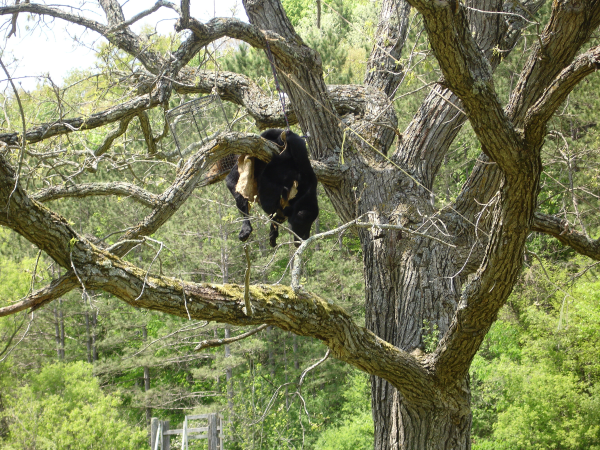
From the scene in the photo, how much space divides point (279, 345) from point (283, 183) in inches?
625

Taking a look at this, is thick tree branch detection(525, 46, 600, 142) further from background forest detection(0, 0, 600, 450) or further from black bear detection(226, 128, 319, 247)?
background forest detection(0, 0, 600, 450)

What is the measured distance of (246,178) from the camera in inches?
134

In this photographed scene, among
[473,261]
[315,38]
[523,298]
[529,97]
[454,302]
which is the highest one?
[315,38]

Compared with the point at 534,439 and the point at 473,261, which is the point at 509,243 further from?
the point at 534,439

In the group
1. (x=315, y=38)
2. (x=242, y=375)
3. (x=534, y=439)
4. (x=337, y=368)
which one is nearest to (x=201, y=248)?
(x=242, y=375)

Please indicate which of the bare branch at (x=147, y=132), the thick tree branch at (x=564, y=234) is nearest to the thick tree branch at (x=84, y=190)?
the bare branch at (x=147, y=132)

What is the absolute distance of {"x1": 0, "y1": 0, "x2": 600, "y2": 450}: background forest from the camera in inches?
423

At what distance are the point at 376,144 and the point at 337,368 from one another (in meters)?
13.8

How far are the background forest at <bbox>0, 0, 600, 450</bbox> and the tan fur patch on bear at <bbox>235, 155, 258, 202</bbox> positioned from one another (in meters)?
4.83

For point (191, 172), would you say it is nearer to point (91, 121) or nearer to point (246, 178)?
point (246, 178)

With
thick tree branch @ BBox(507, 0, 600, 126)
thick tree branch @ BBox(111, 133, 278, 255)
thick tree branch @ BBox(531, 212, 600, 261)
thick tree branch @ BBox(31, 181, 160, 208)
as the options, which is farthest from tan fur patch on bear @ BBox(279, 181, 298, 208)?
thick tree branch @ BBox(531, 212, 600, 261)

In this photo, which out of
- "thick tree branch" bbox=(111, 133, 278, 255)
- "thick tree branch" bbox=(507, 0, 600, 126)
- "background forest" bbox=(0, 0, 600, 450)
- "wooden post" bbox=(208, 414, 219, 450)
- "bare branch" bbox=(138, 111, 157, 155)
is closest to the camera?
"thick tree branch" bbox=(507, 0, 600, 126)

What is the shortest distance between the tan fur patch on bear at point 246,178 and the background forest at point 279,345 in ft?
15.9

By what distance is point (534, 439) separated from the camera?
11.0 meters
